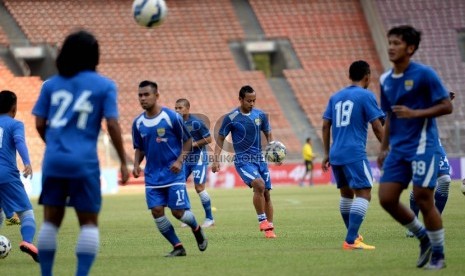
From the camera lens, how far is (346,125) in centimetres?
1205

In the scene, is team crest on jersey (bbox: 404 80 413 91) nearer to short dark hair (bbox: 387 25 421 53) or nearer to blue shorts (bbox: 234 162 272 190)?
short dark hair (bbox: 387 25 421 53)

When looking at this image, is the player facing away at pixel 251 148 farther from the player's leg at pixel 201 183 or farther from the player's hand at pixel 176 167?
the player's hand at pixel 176 167

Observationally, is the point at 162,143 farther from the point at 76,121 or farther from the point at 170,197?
the point at 76,121

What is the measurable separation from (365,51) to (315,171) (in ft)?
27.3

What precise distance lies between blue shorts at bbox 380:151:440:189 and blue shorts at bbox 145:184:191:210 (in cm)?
306

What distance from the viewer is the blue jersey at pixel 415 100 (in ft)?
31.0

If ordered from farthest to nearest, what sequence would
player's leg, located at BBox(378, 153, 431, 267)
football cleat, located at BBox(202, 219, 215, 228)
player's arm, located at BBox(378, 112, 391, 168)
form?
football cleat, located at BBox(202, 219, 215, 228), player's arm, located at BBox(378, 112, 391, 168), player's leg, located at BBox(378, 153, 431, 267)

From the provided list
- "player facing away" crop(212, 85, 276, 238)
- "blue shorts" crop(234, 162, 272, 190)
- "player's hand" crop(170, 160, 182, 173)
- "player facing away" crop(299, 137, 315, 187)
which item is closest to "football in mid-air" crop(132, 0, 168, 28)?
"player facing away" crop(212, 85, 276, 238)

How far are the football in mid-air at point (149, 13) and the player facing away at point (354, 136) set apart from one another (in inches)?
142

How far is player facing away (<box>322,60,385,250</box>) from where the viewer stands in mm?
12000

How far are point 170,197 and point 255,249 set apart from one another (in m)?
1.50

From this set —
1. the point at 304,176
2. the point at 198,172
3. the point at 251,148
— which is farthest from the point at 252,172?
the point at 304,176

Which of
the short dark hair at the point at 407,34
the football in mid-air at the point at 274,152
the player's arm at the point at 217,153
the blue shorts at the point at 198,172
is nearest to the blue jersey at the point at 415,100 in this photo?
the short dark hair at the point at 407,34

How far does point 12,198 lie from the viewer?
12.1 metres
